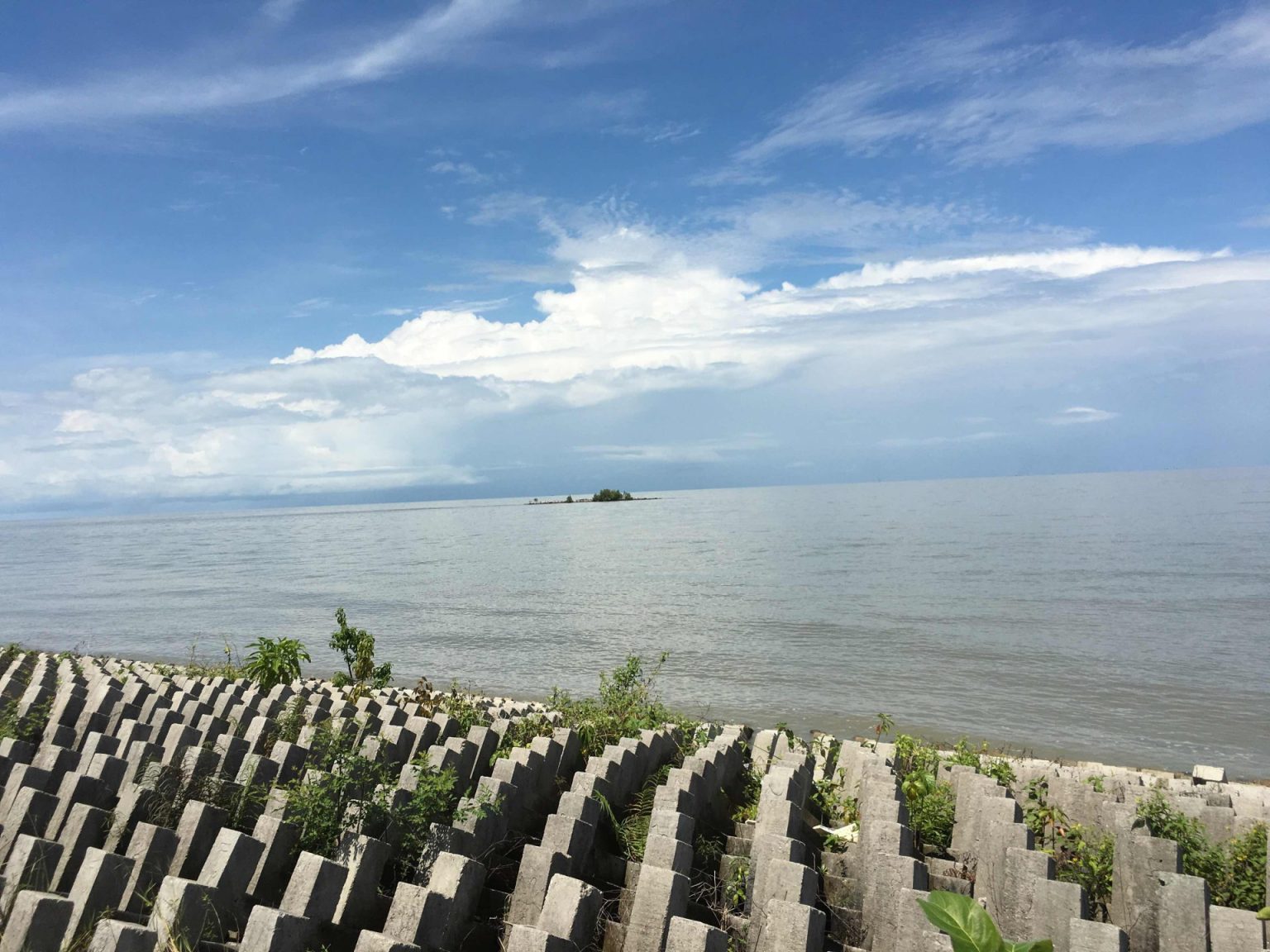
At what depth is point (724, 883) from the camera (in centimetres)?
489

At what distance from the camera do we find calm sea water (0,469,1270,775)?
56.0 feet

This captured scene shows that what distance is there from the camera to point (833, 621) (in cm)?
2703

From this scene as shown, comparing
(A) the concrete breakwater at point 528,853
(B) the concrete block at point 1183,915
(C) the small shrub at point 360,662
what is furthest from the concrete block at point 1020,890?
(C) the small shrub at point 360,662

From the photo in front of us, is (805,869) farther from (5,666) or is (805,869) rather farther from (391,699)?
(5,666)

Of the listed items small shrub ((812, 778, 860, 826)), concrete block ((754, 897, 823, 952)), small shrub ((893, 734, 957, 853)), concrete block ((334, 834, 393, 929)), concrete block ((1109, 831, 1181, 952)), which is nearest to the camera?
concrete block ((754, 897, 823, 952))

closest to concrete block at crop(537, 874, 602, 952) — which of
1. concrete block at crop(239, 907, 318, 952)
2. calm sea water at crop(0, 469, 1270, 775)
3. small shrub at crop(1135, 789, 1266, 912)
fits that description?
concrete block at crop(239, 907, 318, 952)

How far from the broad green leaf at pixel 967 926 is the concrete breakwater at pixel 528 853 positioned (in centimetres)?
129

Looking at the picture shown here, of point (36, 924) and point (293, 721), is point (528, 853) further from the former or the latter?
point (293, 721)

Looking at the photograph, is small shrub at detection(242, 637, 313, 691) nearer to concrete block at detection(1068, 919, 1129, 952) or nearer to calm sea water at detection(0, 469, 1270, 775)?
calm sea water at detection(0, 469, 1270, 775)

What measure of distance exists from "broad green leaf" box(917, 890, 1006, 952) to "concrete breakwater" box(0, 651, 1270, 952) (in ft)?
4.24

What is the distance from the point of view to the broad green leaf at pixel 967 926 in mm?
2814

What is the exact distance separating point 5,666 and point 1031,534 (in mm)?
57992

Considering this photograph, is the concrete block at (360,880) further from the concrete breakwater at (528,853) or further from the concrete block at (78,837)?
the concrete block at (78,837)

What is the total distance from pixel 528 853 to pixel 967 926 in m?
2.72
